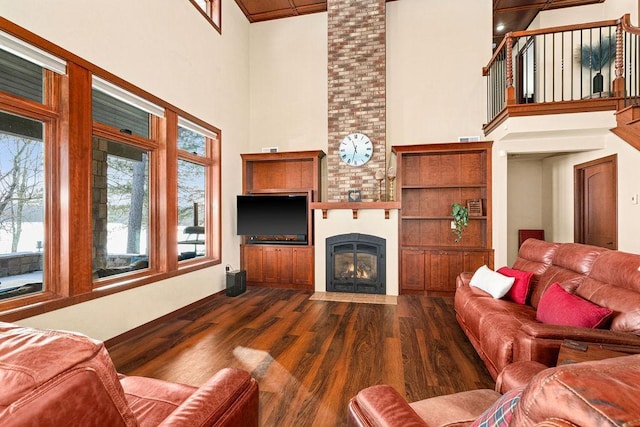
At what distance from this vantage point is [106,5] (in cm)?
298

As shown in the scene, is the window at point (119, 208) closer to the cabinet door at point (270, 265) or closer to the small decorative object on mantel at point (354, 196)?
the cabinet door at point (270, 265)

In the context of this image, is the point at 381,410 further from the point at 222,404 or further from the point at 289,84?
the point at 289,84

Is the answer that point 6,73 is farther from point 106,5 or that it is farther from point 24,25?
point 106,5

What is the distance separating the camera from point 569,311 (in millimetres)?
2102

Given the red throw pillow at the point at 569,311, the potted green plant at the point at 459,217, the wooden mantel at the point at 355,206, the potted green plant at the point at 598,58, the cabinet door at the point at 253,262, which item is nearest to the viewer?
the red throw pillow at the point at 569,311

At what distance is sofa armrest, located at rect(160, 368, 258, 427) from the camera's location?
37.3 inches

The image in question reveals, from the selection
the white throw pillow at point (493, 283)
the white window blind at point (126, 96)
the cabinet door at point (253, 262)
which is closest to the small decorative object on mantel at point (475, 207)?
the white throw pillow at point (493, 283)

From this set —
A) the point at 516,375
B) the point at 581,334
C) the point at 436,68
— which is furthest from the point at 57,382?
the point at 436,68

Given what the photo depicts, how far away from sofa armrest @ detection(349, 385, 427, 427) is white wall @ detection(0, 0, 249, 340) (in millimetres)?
2693

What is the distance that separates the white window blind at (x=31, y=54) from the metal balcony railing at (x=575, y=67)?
15.8 ft

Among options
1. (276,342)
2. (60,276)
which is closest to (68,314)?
(60,276)

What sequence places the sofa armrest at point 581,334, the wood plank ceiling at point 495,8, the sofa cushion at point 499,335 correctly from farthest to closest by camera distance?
the wood plank ceiling at point 495,8
the sofa cushion at point 499,335
the sofa armrest at point 581,334

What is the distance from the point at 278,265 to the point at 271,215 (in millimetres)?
910

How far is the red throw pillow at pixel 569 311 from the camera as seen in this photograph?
6.43ft
